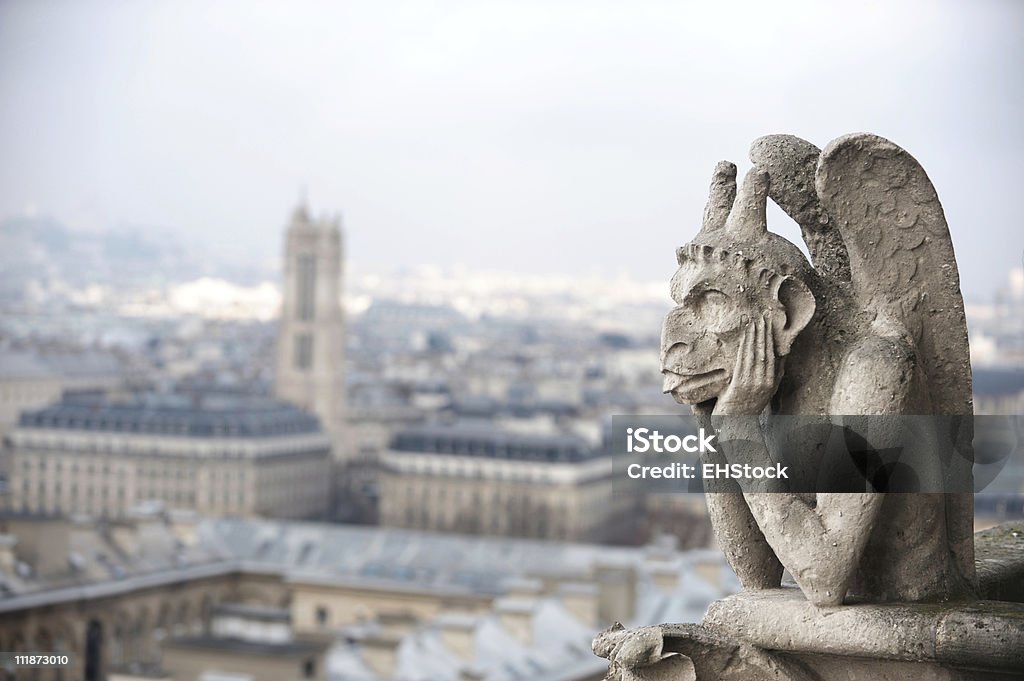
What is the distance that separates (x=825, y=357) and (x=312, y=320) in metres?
109

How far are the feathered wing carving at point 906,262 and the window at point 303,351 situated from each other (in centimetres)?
10607

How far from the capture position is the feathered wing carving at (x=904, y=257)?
11.8 feet

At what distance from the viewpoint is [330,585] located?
141ft

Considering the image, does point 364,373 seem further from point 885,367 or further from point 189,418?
point 885,367

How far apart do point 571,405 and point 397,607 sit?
56.9 metres

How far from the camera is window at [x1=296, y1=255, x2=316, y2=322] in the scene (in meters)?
112

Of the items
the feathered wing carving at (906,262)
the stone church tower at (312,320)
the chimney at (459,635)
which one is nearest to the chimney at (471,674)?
the chimney at (459,635)

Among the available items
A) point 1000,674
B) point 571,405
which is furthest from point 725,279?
point 571,405

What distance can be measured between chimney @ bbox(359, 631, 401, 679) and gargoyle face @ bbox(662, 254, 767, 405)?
2236cm

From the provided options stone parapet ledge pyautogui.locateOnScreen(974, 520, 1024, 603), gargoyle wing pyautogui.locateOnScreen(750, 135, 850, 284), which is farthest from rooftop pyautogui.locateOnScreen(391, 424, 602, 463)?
gargoyle wing pyautogui.locateOnScreen(750, 135, 850, 284)

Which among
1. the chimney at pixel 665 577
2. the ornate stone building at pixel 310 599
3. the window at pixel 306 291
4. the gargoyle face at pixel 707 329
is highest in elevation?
the window at pixel 306 291

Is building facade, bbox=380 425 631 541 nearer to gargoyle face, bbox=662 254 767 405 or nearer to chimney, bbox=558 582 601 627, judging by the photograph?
chimney, bbox=558 582 601 627

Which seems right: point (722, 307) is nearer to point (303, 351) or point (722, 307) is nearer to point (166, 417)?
point (166, 417)

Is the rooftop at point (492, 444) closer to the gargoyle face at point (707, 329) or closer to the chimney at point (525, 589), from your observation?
the chimney at point (525, 589)
